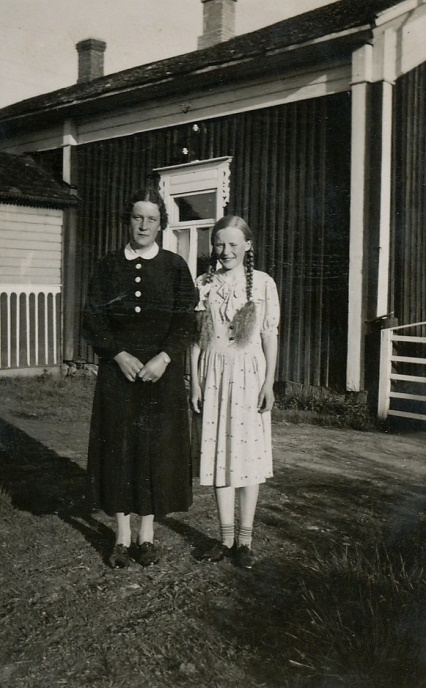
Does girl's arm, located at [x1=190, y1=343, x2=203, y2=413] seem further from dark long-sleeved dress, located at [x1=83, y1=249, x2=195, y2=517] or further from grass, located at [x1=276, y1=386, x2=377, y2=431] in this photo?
grass, located at [x1=276, y1=386, x2=377, y2=431]

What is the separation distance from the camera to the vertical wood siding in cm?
754

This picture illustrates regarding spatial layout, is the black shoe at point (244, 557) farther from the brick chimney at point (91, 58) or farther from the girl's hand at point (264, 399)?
the brick chimney at point (91, 58)

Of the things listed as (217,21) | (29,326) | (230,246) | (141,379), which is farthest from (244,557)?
(217,21)

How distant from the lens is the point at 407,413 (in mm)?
6316

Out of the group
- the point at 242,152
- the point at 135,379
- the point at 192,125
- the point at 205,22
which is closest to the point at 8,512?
the point at 135,379

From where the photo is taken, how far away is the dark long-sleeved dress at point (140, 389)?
335 centimetres

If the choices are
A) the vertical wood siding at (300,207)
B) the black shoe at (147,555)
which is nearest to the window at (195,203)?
the vertical wood siding at (300,207)

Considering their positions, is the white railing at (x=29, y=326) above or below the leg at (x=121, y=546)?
above

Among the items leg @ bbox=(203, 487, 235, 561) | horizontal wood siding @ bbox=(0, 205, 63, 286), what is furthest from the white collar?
horizontal wood siding @ bbox=(0, 205, 63, 286)

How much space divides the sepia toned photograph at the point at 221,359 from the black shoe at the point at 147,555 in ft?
0.03

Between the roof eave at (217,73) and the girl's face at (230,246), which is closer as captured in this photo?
the girl's face at (230,246)

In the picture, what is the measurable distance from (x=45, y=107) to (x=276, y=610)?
9742 mm

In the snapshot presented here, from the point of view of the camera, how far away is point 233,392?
3.34 meters

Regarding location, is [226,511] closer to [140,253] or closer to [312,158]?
[140,253]
